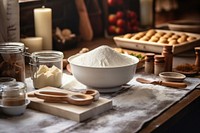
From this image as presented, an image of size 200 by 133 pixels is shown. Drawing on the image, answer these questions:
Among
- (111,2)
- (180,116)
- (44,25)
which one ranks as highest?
(111,2)

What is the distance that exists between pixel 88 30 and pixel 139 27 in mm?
471

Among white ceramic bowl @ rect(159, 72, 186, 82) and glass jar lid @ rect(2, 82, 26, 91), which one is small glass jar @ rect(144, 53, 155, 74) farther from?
glass jar lid @ rect(2, 82, 26, 91)

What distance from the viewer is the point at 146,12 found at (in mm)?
2504

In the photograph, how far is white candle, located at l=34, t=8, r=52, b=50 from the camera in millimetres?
1775

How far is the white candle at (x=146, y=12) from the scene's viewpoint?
2.48m

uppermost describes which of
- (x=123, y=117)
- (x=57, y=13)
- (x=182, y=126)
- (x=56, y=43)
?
(x=57, y=13)

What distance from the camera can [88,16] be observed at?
2.22 meters

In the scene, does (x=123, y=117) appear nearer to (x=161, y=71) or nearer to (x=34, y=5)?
(x=161, y=71)

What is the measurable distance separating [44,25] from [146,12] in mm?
904

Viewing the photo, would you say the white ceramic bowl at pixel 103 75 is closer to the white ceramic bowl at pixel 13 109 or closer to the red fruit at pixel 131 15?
the white ceramic bowl at pixel 13 109

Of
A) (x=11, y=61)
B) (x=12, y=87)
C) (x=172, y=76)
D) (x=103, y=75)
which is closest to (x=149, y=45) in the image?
(x=172, y=76)

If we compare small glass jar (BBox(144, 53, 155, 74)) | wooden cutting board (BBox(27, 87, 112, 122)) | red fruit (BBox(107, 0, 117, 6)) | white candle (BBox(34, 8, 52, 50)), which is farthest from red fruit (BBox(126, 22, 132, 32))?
wooden cutting board (BBox(27, 87, 112, 122))

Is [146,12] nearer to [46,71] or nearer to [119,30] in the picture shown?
[119,30]

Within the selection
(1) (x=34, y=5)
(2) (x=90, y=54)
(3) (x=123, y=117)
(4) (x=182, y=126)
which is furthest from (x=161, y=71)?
(1) (x=34, y=5)
